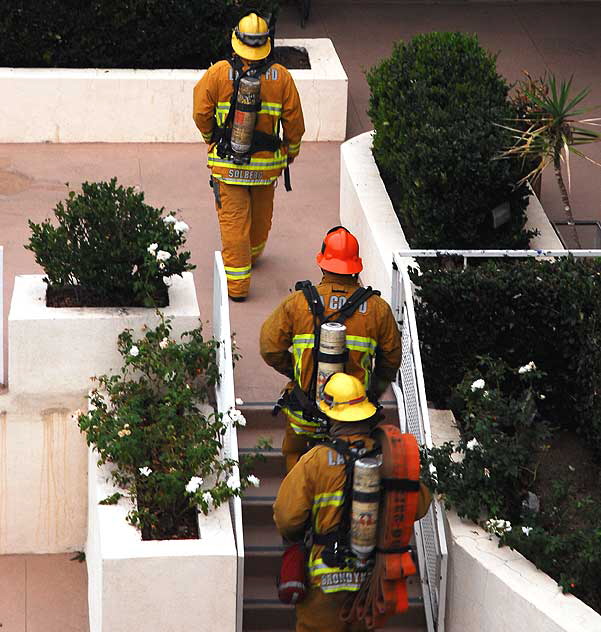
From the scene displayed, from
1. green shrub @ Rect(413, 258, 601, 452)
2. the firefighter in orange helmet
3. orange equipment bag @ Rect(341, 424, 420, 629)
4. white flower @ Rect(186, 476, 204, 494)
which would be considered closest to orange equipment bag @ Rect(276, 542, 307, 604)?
orange equipment bag @ Rect(341, 424, 420, 629)

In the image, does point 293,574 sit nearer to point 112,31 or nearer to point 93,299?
point 93,299

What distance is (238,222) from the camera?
970 cm

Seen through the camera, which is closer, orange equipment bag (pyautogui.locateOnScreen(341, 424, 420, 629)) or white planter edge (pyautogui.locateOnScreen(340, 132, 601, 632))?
orange equipment bag (pyautogui.locateOnScreen(341, 424, 420, 629))

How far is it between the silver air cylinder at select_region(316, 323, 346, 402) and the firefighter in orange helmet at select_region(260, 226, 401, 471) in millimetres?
131

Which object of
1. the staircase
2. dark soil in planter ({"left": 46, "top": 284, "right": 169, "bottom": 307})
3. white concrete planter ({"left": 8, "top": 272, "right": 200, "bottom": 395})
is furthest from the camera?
dark soil in planter ({"left": 46, "top": 284, "right": 169, "bottom": 307})

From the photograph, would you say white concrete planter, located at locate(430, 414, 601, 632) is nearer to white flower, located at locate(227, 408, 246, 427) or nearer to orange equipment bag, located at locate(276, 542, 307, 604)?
orange equipment bag, located at locate(276, 542, 307, 604)

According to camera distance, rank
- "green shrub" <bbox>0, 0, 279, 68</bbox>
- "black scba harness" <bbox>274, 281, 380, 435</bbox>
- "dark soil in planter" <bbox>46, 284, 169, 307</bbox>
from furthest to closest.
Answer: "green shrub" <bbox>0, 0, 279, 68</bbox> → "dark soil in planter" <bbox>46, 284, 169, 307</bbox> → "black scba harness" <bbox>274, 281, 380, 435</bbox>

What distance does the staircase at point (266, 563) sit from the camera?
321 inches

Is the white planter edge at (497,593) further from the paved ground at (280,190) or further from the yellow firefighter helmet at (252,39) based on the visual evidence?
the yellow firefighter helmet at (252,39)

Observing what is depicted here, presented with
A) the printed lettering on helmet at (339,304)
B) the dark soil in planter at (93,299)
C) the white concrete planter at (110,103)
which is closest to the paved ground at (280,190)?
the white concrete planter at (110,103)

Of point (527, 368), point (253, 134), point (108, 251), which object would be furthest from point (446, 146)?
point (108, 251)

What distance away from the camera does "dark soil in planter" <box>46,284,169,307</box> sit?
8.73 m

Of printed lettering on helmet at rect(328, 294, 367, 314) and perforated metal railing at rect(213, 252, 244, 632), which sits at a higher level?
printed lettering on helmet at rect(328, 294, 367, 314)

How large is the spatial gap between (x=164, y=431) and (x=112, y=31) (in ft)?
17.7
